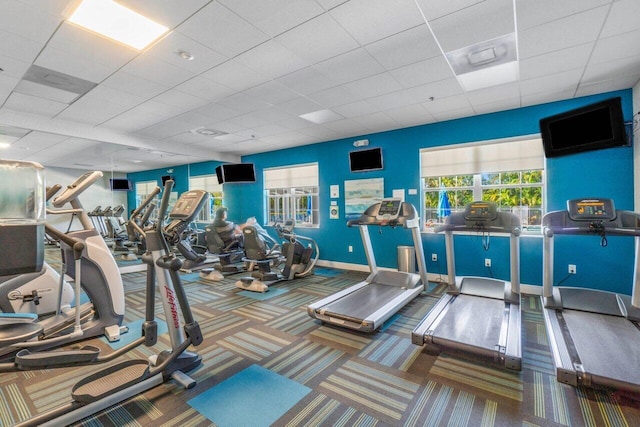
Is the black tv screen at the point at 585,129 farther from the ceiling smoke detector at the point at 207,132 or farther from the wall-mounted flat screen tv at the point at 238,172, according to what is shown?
the wall-mounted flat screen tv at the point at 238,172

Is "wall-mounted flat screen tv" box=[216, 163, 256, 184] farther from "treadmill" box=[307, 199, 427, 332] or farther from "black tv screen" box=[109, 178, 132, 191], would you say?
"treadmill" box=[307, 199, 427, 332]

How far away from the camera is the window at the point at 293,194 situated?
7.32 metres

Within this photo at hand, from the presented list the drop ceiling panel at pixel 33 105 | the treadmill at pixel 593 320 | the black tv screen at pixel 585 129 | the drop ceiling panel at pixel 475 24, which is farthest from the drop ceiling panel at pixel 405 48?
the drop ceiling panel at pixel 33 105

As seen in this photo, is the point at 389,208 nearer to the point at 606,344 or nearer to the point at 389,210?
the point at 389,210

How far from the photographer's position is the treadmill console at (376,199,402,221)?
4.54 metres

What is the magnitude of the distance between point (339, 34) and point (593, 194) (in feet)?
13.7

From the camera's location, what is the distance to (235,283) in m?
5.54

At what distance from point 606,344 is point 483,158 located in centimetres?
324

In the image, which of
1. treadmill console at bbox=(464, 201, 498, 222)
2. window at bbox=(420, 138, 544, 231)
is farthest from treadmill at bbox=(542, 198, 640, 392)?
window at bbox=(420, 138, 544, 231)

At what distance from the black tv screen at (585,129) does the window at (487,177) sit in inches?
19.3

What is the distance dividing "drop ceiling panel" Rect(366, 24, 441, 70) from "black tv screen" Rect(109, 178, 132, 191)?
555 centimetres

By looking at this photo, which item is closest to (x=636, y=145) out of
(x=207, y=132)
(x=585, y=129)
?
(x=585, y=129)

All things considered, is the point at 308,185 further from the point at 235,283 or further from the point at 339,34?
the point at 339,34

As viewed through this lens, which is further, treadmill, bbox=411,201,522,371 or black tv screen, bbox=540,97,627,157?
black tv screen, bbox=540,97,627,157
